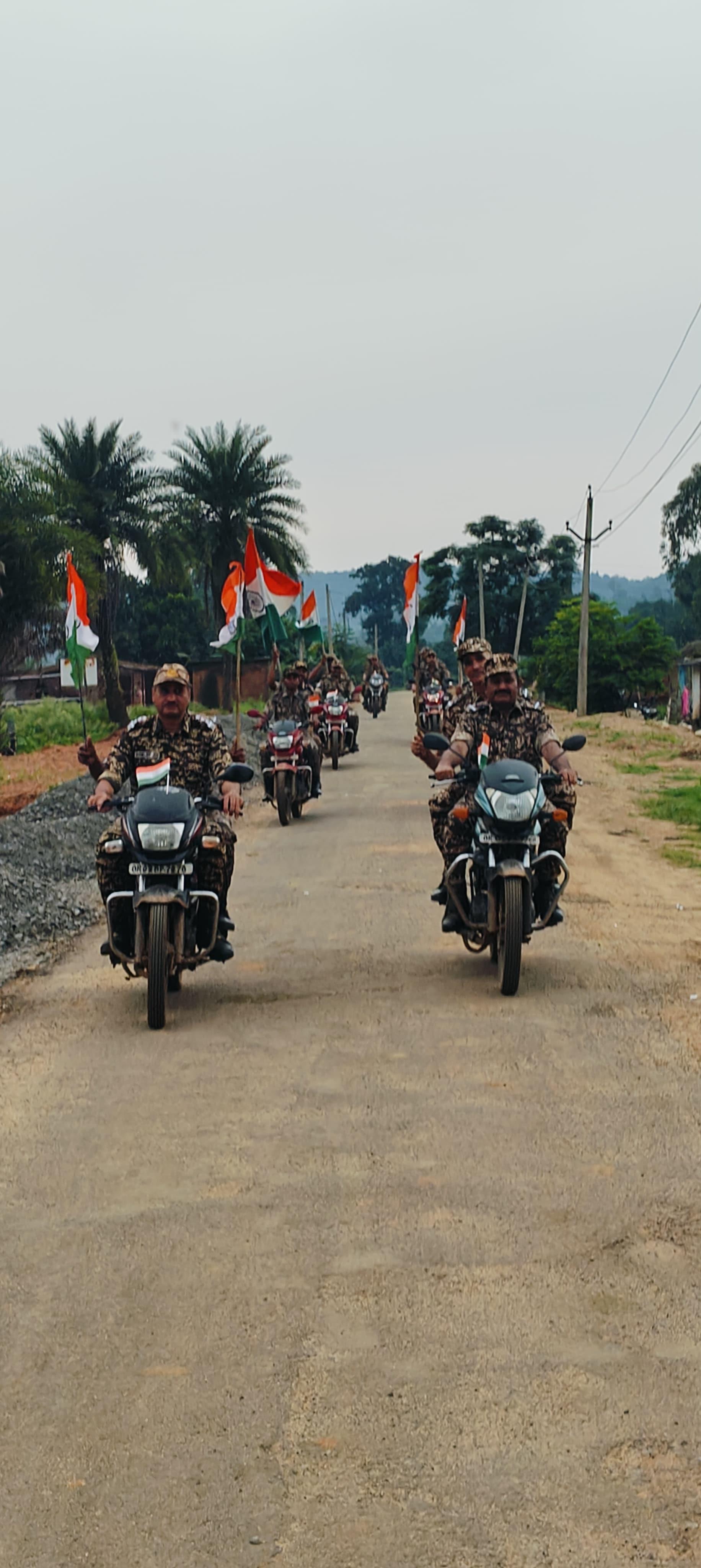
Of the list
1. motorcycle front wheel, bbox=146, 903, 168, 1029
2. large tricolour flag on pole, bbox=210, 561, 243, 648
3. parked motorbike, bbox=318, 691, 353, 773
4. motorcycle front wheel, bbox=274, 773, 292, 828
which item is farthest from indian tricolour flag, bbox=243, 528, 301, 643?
motorcycle front wheel, bbox=146, 903, 168, 1029

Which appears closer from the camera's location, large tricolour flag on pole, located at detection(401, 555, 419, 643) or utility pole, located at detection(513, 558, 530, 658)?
large tricolour flag on pole, located at detection(401, 555, 419, 643)

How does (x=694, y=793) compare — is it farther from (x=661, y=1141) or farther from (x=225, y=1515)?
(x=225, y=1515)

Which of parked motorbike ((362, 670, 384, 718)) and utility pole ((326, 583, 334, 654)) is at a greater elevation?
utility pole ((326, 583, 334, 654))

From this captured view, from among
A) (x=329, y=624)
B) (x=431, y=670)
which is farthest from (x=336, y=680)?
(x=329, y=624)

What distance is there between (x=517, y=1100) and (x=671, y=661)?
49.6 m

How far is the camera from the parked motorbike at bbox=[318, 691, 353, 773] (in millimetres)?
24781

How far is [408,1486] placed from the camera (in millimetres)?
3043

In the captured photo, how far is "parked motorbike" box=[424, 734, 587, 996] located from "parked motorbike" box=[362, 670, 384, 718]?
3778 cm

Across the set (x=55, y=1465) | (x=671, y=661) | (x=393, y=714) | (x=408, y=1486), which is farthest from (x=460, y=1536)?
(x=671, y=661)

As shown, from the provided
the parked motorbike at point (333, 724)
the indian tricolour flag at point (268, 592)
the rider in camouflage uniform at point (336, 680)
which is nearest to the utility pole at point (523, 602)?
the rider in camouflage uniform at point (336, 680)

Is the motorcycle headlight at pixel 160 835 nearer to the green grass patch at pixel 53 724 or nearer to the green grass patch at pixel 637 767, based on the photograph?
the green grass patch at pixel 637 767

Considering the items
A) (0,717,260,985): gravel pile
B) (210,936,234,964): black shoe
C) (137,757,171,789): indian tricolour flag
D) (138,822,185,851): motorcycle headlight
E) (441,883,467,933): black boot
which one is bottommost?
(0,717,260,985): gravel pile

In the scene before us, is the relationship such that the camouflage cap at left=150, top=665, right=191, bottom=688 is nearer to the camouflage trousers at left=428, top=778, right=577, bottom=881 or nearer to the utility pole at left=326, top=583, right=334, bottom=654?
the camouflage trousers at left=428, top=778, right=577, bottom=881

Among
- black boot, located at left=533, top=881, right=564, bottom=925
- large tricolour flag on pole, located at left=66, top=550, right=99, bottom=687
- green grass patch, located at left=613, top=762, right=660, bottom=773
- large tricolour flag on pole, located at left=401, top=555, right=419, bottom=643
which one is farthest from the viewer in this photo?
large tricolour flag on pole, located at left=401, top=555, right=419, bottom=643
